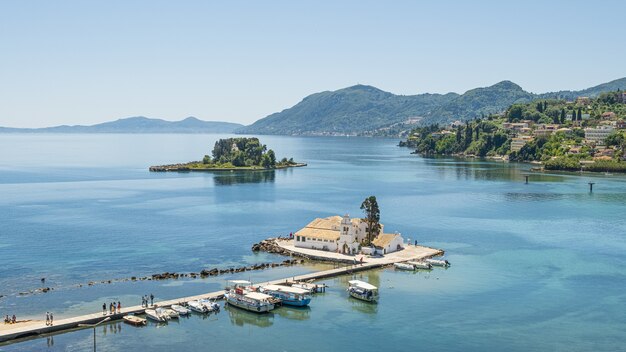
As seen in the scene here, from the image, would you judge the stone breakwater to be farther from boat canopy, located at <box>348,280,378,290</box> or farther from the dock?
boat canopy, located at <box>348,280,378,290</box>

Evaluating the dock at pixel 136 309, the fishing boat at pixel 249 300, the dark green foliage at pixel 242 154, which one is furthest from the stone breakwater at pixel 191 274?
the dark green foliage at pixel 242 154

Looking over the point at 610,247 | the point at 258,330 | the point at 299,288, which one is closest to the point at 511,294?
the point at 299,288

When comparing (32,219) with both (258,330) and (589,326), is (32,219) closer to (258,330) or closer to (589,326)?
(258,330)

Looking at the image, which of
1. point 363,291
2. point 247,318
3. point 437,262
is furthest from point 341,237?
point 247,318

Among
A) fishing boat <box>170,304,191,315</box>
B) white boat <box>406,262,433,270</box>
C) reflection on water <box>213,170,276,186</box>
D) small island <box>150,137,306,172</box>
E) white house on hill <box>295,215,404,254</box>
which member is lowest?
fishing boat <box>170,304,191,315</box>

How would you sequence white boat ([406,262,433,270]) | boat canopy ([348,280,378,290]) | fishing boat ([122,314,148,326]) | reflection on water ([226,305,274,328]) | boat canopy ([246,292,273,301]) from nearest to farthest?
fishing boat ([122,314,148,326]) → reflection on water ([226,305,274,328]) → boat canopy ([246,292,273,301]) → boat canopy ([348,280,378,290]) → white boat ([406,262,433,270])

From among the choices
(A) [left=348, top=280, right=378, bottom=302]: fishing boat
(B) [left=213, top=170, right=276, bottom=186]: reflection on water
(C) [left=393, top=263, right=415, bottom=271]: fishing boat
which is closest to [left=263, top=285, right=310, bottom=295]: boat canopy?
(A) [left=348, top=280, right=378, bottom=302]: fishing boat

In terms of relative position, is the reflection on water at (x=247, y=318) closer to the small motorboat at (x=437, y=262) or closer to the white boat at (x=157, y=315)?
the white boat at (x=157, y=315)
